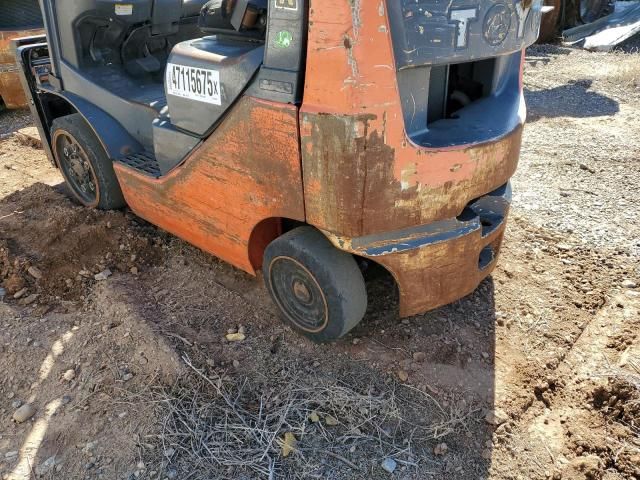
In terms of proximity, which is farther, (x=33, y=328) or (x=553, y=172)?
(x=553, y=172)

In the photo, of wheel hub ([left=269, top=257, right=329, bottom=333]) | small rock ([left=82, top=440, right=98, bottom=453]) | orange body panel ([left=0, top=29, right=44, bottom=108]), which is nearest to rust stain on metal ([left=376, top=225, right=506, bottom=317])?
wheel hub ([left=269, top=257, right=329, bottom=333])

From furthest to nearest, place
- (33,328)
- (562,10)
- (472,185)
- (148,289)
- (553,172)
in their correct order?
(562,10) < (553,172) < (148,289) < (33,328) < (472,185)

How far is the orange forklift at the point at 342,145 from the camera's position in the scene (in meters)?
2.11

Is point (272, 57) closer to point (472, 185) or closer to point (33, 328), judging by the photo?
point (472, 185)

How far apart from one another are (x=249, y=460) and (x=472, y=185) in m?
1.52

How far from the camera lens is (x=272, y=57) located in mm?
2316

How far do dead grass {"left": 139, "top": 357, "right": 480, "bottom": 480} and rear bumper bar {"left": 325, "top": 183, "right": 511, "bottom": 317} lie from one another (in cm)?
47

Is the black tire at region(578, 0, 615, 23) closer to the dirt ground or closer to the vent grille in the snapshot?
the dirt ground

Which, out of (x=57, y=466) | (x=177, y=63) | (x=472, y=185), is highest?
(x=177, y=63)

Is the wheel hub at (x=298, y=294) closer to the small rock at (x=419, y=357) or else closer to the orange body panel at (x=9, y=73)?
the small rock at (x=419, y=357)

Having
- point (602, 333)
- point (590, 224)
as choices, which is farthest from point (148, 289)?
point (590, 224)

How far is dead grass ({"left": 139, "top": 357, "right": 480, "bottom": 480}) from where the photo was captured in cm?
228

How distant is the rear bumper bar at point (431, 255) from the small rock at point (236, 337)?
2.85 ft

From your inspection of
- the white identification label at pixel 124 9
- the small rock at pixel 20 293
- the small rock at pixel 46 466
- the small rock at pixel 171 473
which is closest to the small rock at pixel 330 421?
the small rock at pixel 171 473
